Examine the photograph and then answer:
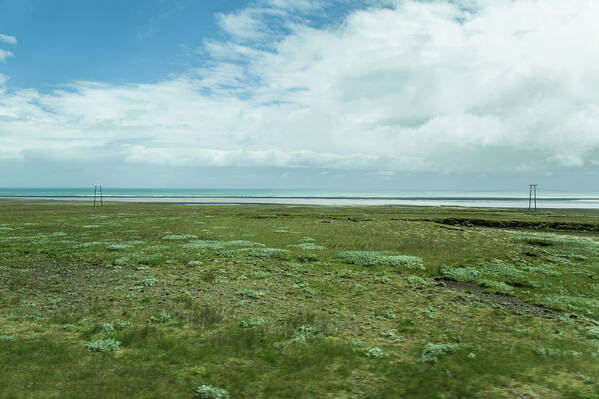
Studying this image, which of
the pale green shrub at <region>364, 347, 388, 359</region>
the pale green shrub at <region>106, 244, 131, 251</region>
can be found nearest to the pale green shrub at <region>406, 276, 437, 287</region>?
the pale green shrub at <region>364, 347, 388, 359</region>

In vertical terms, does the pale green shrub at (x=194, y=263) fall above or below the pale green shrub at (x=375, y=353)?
above

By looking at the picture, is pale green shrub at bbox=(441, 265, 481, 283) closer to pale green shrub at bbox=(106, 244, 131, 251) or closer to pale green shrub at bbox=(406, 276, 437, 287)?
pale green shrub at bbox=(406, 276, 437, 287)

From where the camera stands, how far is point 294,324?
14.5 meters

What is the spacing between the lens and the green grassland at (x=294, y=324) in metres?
10.1

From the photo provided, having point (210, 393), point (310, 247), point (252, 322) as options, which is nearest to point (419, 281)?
point (252, 322)

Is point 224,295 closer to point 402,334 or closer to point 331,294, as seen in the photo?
point 331,294

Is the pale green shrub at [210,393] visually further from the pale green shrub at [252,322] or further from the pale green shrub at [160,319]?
the pale green shrub at [160,319]

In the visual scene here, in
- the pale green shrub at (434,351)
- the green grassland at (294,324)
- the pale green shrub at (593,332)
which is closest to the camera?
the green grassland at (294,324)

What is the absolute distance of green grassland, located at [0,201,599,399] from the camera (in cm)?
1013

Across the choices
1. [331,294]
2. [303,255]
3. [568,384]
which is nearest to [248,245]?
[303,255]

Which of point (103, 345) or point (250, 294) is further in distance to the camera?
point (250, 294)

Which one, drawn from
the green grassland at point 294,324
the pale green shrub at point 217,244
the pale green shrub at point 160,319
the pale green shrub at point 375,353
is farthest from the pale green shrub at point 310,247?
the pale green shrub at point 375,353

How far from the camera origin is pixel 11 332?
13.1m

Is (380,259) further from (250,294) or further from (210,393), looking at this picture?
(210,393)
